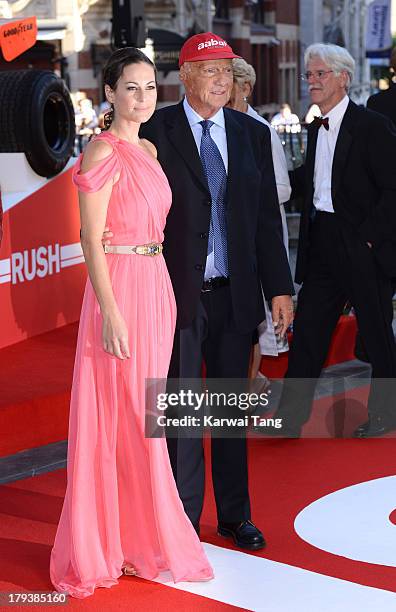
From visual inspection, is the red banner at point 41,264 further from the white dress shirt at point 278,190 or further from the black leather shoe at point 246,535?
the black leather shoe at point 246,535

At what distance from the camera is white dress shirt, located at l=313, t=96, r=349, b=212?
18.6 feet

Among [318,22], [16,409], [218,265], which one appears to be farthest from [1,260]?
[318,22]

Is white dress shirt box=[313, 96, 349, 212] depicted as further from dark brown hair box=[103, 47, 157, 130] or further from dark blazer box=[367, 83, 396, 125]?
dark brown hair box=[103, 47, 157, 130]

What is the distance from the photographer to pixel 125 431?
13.1 feet

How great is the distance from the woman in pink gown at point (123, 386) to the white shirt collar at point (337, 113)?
6.24ft

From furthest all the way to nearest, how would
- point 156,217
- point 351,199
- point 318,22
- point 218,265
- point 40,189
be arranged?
point 318,22, point 40,189, point 351,199, point 218,265, point 156,217

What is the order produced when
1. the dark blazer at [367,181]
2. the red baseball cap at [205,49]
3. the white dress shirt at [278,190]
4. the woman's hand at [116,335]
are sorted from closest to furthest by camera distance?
1. the woman's hand at [116,335]
2. the red baseball cap at [205,49]
3. the dark blazer at [367,181]
4. the white dress shirt at [278,190]

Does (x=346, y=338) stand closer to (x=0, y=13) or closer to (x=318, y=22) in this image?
(x=0, y=13)

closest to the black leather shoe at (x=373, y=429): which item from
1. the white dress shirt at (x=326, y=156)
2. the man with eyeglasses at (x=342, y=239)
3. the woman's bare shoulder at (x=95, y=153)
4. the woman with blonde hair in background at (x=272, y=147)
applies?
the man with eyeglasses at (x=342, y=239)

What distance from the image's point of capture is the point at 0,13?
10391mm

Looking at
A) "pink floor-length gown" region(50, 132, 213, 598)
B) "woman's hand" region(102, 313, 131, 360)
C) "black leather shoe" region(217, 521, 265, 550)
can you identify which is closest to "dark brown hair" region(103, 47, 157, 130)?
"pink floor-length gown" region(50, 132, 213, 598)

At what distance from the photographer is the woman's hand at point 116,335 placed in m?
3.81

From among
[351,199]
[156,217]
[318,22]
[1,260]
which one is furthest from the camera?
[318,22]

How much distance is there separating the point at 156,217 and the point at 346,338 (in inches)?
153
